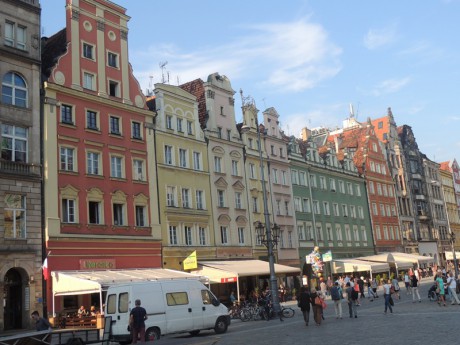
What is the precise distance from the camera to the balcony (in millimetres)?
28219

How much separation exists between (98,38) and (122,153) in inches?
299

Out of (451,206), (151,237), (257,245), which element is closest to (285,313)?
(151,237)

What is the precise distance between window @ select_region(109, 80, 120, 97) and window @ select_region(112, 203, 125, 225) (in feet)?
23.9

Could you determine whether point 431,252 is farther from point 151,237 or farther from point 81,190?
point 81,190

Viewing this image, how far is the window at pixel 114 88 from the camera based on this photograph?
118 feet

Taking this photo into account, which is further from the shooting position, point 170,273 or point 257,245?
point 257,245

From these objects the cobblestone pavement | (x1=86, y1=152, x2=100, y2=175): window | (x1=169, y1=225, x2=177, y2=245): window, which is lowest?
the cobblestone pavement

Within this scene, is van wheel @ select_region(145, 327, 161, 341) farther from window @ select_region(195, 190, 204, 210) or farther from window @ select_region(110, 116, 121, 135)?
window @ select_region(195, 190, 204, 210)

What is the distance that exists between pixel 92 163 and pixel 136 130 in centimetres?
467

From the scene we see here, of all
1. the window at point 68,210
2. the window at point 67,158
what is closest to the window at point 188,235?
the window at point 68,210

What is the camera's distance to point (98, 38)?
35.5 metres

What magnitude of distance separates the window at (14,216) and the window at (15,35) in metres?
8.44

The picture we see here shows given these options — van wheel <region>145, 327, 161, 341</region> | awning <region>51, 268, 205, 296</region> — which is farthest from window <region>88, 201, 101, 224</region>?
van wheel <region>145, 327, 161, 341</region>

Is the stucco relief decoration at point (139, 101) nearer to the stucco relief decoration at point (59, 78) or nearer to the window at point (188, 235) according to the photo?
the stucco relief decoration at point (59, 78)
